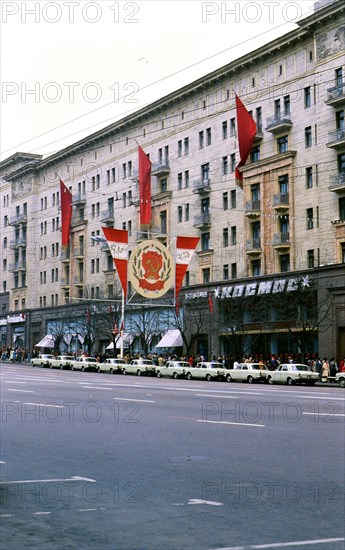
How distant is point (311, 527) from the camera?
292 inches

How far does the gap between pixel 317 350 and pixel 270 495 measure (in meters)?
40.7

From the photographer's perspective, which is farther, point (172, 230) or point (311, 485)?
point (172, 230)

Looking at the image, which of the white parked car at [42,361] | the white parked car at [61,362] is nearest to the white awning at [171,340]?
the white parked car at [61,362]

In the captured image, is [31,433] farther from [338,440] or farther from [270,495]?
[270,495]

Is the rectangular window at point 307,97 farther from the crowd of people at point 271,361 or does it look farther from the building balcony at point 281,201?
the crowd of people at point 271,361

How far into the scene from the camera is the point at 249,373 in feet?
140

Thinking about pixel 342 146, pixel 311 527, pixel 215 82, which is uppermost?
pixel 215 82

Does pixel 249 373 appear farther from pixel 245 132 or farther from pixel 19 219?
pixel 19 219

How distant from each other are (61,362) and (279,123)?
26204 mm

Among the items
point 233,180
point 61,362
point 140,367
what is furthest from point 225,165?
point 61,362

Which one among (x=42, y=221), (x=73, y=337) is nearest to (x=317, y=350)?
(x=73, y=337)

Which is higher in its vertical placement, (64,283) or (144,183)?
(144,183)

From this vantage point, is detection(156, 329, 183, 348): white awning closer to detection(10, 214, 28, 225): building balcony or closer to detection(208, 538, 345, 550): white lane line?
detection(10, 214, 28, 225): building balcony

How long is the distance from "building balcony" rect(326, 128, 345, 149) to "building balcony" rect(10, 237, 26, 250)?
50659mm
